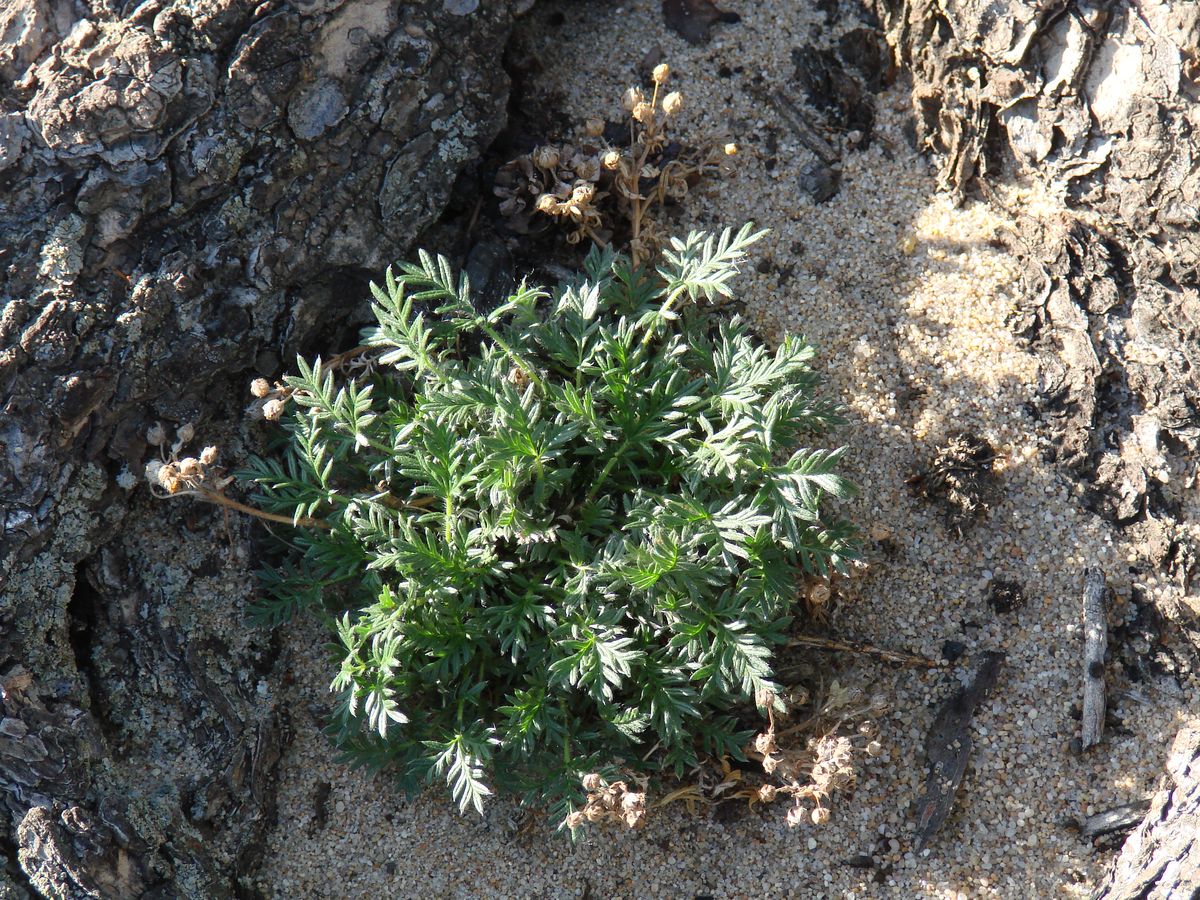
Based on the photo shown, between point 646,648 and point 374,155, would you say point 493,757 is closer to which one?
point 646,648

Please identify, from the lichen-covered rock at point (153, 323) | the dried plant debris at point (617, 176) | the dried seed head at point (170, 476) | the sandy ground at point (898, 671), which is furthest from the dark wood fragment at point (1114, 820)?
the dried seed head at point (170, 476)

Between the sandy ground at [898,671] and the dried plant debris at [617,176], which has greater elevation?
the dried plant debris at [617,176]

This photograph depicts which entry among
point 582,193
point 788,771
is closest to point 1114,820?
point 788,771

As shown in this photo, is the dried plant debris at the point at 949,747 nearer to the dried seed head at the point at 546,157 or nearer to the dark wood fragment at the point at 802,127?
the dark wood fragment at the point at 802,127

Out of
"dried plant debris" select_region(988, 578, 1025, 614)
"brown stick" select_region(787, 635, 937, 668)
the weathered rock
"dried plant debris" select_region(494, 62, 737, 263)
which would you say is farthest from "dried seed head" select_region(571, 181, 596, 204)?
the weathered rock

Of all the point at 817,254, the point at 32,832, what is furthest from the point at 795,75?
the point at 32,832

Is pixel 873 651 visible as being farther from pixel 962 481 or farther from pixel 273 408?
pixel 273 408

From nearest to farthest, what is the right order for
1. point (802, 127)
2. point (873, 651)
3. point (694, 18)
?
point (873, 651)
point (802, 127)
point (694, 18)
